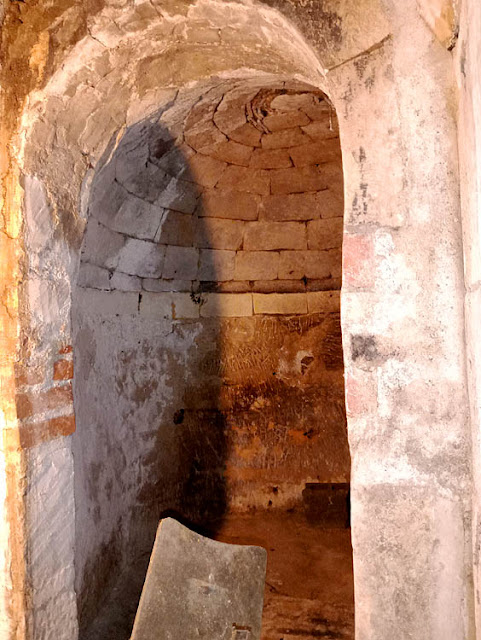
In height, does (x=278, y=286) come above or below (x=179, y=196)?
below

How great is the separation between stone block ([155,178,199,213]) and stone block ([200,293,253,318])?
2.34 feet

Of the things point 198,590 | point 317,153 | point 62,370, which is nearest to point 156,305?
point 62,370

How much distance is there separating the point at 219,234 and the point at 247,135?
749 millimetres

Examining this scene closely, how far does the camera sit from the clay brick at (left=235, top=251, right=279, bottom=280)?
4227 millimetres

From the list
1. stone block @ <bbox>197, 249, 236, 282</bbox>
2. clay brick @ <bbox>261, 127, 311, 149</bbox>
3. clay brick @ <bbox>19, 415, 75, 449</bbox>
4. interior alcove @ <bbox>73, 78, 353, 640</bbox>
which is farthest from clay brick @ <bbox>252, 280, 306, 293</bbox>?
clay brick @ <bbox>19, 415, 75, 449</bbox>

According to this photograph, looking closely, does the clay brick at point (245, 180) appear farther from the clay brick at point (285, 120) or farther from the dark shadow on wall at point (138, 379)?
the clay brick at point (285, 120)

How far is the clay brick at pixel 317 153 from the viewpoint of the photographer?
389 cm

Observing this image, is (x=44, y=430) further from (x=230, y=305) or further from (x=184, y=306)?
(x=230, y=305)

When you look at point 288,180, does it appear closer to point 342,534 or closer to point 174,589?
point 342,534

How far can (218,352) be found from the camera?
4270 millimetres

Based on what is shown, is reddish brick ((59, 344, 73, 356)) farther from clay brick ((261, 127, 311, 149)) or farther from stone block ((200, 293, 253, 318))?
clay brick ((261, 127, 311, 149))

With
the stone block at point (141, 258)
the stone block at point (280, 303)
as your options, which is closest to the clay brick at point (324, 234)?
the stone block at point (280, 303)

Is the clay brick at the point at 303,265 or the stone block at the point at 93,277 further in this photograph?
the clay brick at the point at 303,265

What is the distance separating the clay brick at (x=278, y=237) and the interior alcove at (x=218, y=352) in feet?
0.04
